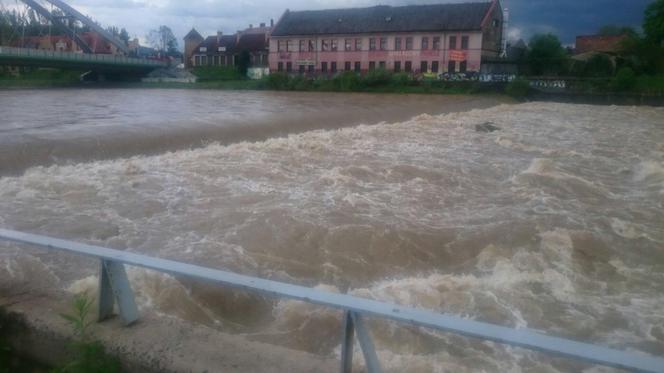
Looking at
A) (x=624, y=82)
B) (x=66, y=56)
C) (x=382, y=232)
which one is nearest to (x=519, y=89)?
(x=624, y=82)

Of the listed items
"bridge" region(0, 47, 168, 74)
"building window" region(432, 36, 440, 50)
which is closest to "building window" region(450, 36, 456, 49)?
"building window" region(432, 36, 440, 50)

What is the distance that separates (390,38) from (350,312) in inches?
2184

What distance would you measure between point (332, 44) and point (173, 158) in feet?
159

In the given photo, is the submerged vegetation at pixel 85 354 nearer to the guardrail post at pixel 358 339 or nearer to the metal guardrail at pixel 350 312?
the metal guardrail at pixel 350 312

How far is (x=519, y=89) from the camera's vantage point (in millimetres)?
41406

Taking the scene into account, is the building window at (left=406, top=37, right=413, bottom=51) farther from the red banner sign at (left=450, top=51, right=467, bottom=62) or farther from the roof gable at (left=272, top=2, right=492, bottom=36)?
the red banner sign at (left=450, top=51, right=467, bottom=62)

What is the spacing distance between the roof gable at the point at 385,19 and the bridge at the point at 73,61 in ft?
51.6

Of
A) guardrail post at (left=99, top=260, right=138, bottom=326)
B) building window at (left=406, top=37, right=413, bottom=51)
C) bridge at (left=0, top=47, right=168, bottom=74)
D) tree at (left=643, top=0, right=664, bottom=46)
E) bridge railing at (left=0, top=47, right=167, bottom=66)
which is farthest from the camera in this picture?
building window at (left=406, top=37, right=413, bottom=51)

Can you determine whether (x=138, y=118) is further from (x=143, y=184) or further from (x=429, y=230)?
(x=429, y=230)

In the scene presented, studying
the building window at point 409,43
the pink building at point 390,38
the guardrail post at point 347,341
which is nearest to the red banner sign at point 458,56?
the pink building at point 390,38

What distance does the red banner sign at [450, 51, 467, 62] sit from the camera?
Answer: 52.0 m

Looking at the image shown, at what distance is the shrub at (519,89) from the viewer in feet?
135

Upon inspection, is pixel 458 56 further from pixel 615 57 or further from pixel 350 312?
pixel 350 312

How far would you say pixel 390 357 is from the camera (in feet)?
12.6
